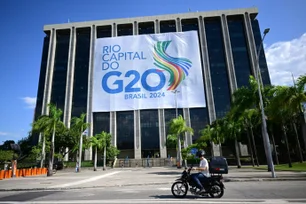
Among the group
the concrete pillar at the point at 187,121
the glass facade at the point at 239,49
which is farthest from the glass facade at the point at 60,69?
the glass facade at the point at 239,49

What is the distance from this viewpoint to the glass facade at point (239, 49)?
6362 cm

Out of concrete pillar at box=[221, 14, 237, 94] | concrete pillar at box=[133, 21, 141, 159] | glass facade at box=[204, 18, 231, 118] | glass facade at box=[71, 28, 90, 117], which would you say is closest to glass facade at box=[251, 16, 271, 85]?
concrete pillar at box=[221, 14, 237, 94]

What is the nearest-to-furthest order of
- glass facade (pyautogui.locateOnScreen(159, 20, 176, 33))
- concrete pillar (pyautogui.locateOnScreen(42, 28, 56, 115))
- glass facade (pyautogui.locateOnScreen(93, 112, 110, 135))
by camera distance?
1. glass facade (pyautogui.locateOnScreen(93, 112, 110, 135))
2. concrete pillar (pyautogui.locateOnScreen(42, 28, 56, 115))
3. glass facade (pyautogui.locateOnScreen(159, 20, 176, 33))

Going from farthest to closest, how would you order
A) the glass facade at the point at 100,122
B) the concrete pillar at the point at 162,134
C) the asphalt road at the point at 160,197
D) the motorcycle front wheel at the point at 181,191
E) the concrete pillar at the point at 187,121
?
1. the glass facade at the point at 100,122
2. the concrete pillar at the point at 187,121
3. the concrete pillar at the point at 162,134
4. the motorcycle front wheel at the point at 181,191
5. the asphalt road at the point at 160,197

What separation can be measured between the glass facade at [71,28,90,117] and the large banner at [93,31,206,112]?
4.37 meters

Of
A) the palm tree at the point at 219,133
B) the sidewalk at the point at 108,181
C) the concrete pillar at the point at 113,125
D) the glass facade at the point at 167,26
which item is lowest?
the sidewalk at the point at 108,181

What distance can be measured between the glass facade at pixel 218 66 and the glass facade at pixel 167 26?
34.8 feet

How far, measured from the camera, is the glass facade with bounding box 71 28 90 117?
210 ft

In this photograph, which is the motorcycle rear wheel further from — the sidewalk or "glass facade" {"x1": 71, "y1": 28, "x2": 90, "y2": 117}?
"glass facade" {"x1": 71, "y1": 28, "x2": 90, "y2": 117}

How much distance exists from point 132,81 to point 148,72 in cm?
538

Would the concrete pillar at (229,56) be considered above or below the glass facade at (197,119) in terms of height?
above

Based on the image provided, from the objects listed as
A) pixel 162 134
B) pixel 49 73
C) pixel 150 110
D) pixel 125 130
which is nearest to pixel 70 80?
pixel 49 73

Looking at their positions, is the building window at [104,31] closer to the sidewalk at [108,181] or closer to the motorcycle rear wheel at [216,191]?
the sidewalk at [108,181]

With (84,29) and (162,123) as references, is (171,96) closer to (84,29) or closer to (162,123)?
(162,123)
